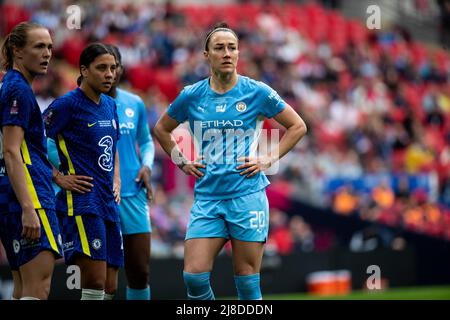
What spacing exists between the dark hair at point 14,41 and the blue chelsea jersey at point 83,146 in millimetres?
656

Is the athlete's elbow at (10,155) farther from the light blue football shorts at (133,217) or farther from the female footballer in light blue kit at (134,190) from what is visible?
the light blue football shorts at (133,217)

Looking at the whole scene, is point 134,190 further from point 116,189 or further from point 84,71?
point 84,71

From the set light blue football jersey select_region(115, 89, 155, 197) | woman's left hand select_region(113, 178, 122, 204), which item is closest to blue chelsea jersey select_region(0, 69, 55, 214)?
woman's left hand select_region(113, 178, 122, 204)

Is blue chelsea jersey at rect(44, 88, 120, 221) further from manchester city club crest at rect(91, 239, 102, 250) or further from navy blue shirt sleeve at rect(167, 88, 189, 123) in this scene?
navy blue shirt sleeve at rect(167, 88, 189, 123)

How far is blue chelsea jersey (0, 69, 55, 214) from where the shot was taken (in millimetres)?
6101

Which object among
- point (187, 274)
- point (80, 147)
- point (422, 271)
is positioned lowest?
point (422, 271)

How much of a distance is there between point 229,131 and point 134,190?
1.69 meters

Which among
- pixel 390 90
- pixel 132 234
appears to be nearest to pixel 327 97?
pixel 390 90

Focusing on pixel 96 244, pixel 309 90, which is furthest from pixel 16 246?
pixel 309 90

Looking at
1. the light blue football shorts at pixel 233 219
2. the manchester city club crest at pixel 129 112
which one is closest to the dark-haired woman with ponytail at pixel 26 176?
the light blue football shorts at pixel 233 219

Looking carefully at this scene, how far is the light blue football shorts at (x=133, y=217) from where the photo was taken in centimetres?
829

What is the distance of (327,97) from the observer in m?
23.4
